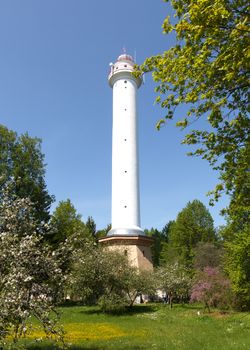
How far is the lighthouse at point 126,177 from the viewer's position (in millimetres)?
44469

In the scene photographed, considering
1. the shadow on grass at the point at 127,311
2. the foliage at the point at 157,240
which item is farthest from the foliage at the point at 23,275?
the foliage at the point at 157,240

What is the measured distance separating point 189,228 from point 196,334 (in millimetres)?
43224

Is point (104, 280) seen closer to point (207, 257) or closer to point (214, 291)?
point (214, 291)

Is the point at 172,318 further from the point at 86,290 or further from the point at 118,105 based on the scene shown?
the point at 118,105

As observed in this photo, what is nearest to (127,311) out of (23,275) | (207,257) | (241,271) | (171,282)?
(171,282)

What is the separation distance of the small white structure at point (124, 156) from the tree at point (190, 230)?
1716 cm

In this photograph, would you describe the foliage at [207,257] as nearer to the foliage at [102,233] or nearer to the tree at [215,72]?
the foliage at [102,233]

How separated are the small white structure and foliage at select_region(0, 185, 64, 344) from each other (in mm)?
31362

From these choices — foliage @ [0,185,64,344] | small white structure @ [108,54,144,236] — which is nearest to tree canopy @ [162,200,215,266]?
small white structure @ [108,54,144,236]

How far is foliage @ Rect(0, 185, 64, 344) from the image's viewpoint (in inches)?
432

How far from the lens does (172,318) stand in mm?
27125

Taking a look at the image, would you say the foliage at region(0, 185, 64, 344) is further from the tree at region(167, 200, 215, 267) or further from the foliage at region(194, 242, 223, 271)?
the tree at region(167, 200, 215, 267)

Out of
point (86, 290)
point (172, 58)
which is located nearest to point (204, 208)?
point (86, 290)

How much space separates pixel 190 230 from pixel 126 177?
65.1ft
